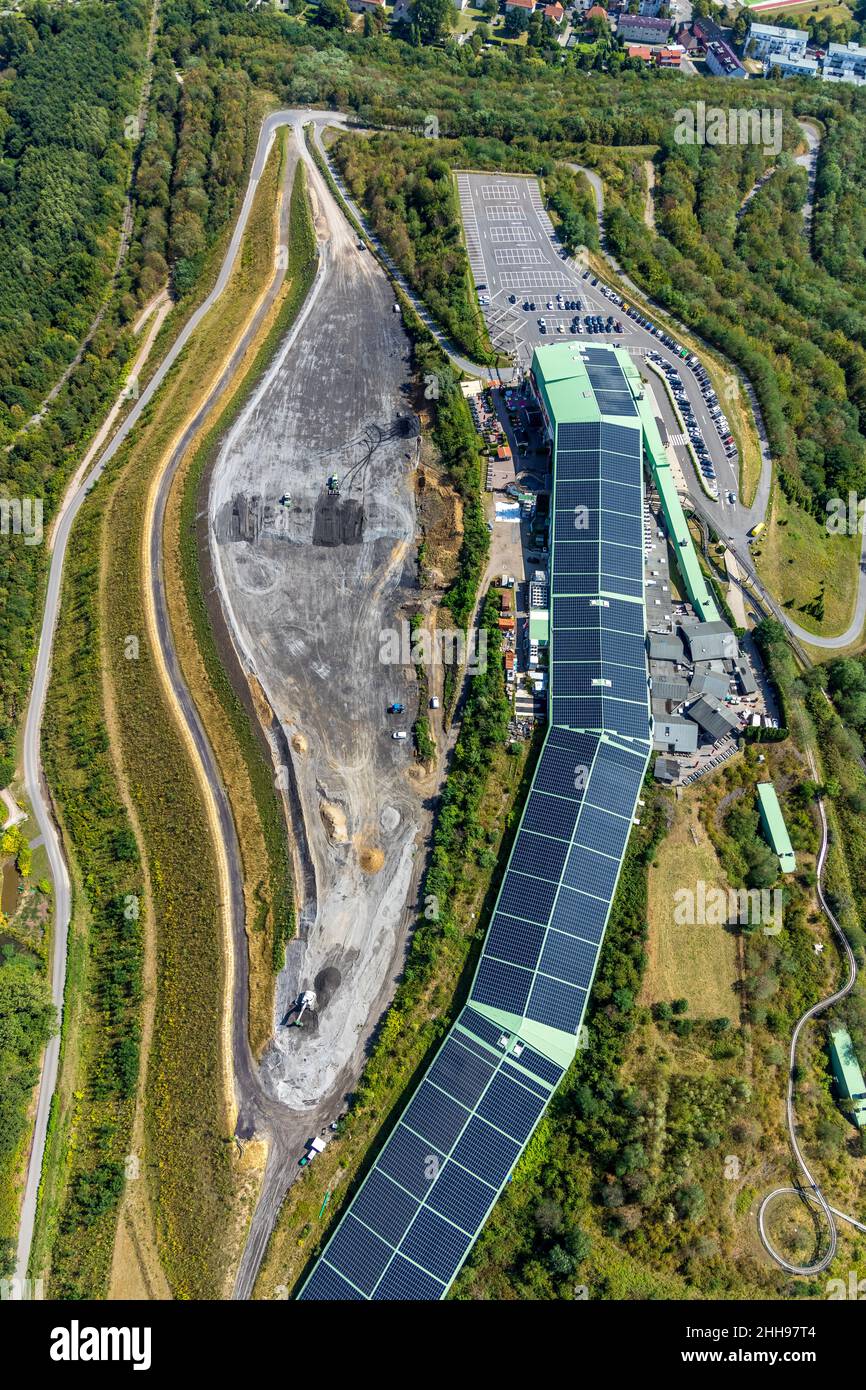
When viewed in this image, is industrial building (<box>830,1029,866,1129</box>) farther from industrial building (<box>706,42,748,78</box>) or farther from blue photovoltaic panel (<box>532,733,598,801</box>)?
industrial building (<box>706,42,748,78</box>)

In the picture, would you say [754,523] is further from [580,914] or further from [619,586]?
[580,914]

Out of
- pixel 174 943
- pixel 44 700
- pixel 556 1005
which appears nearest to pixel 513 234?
pixel 44 700

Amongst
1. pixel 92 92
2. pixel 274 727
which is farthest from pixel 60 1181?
pixel 92 92

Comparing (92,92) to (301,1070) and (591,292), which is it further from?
(301,1070)

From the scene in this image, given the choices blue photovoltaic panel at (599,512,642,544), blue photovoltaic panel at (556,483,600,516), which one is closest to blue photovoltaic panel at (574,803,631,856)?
blue photovoltaic panel at (599,512,642,544)

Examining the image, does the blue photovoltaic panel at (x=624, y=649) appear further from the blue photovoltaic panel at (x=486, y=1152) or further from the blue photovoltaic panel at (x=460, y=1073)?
the blue photovoltaic panel at (x=486, y=1152)

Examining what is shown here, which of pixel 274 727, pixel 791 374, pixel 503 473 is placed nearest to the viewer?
pixel 274 727
